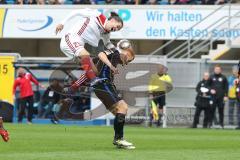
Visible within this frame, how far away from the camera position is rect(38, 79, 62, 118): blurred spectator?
27547 mm

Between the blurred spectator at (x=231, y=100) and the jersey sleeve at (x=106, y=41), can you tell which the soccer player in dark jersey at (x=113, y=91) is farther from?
the blurred spectator at (x=231, y=100)

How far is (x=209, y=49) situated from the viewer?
31.7 m

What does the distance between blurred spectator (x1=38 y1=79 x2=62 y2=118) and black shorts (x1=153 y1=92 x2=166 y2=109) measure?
11.0 ft

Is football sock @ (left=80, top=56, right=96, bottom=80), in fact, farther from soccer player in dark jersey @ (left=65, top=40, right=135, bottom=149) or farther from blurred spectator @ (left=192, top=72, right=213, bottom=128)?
blurred spectator @ (left=192, top=72, right=213, bottom=128)

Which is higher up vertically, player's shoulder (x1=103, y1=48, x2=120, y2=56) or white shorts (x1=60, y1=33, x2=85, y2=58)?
white shorts (x1=60, y1=33, x2=85, y2=58)

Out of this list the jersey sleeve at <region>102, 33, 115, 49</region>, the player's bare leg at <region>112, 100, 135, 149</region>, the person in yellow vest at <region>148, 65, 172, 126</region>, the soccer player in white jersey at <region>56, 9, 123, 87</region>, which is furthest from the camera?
the person in yellow vest at <region>148, 65, 172, 126</region>

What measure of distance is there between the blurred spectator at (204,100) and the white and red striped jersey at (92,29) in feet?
42.1

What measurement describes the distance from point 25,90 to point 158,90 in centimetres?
469

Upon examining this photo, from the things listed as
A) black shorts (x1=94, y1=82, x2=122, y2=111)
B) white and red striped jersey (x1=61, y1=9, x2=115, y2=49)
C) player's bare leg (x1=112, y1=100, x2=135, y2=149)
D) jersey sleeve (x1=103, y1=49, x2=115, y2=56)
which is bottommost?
player's bare leg (x1=112, y1=100, x2=135, y2=149)

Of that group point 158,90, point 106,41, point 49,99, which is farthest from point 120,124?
point 49,99

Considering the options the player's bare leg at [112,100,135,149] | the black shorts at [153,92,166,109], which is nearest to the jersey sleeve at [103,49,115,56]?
the player's bare leg at [112,100,135,149]

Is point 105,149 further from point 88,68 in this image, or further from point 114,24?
point 114,24

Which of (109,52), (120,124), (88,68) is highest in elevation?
(109,52)

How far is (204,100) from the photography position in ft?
86.3
